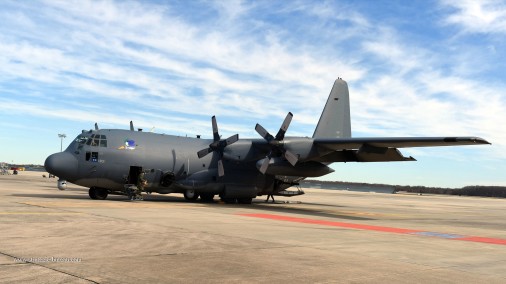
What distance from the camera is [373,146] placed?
27.2 metres

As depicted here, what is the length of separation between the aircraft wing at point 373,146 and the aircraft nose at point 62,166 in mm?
14553

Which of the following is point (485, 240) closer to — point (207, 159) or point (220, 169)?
point (220, 169)

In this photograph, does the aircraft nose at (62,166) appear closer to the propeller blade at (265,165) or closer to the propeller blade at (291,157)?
the propeller blade at (265,165)

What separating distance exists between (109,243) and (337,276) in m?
5.57

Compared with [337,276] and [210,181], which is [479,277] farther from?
[210,181]

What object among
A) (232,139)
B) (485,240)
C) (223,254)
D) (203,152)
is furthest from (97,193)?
(485,240)

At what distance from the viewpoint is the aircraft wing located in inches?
957

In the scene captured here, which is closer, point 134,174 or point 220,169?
point 134,174

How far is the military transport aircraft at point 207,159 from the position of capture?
27.6 m

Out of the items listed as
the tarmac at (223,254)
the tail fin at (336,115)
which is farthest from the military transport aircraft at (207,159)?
the tarmac at (223,254)

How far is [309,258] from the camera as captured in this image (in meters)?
10.2

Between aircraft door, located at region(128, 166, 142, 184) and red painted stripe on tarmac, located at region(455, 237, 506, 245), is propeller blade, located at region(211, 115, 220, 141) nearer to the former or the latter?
aircraft door, located at region(128, 166, 142, 184)

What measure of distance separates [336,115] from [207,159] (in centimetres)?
1176

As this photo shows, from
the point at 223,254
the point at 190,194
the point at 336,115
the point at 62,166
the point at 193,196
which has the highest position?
the point at 336,115
